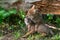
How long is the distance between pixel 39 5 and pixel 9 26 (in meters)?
1.40

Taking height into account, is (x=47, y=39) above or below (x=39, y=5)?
below

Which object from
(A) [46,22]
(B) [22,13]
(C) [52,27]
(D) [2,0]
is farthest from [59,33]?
(D) [2,0]

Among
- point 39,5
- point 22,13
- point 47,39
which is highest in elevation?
point 39,5

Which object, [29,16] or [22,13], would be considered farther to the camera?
[22,13]

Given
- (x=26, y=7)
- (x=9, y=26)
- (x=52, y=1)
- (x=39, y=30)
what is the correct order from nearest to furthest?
(x=52, y=1), (x=39, y=30), (x=9, y=26), (x=26, y=7)

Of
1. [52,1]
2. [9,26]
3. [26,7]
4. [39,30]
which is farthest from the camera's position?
Answer: [26,7]

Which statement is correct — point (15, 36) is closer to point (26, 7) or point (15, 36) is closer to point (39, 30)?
point (39, 30)

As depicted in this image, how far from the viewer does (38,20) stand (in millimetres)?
5730

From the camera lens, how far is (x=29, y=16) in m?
5.67

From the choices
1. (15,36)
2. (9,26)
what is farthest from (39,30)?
(9,26)

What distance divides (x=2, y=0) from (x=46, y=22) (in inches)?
64.2

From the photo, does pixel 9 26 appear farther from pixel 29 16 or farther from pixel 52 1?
pixel 52 1

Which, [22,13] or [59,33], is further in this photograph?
[22,13]

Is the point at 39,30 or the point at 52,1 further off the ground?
the point at 52,1
